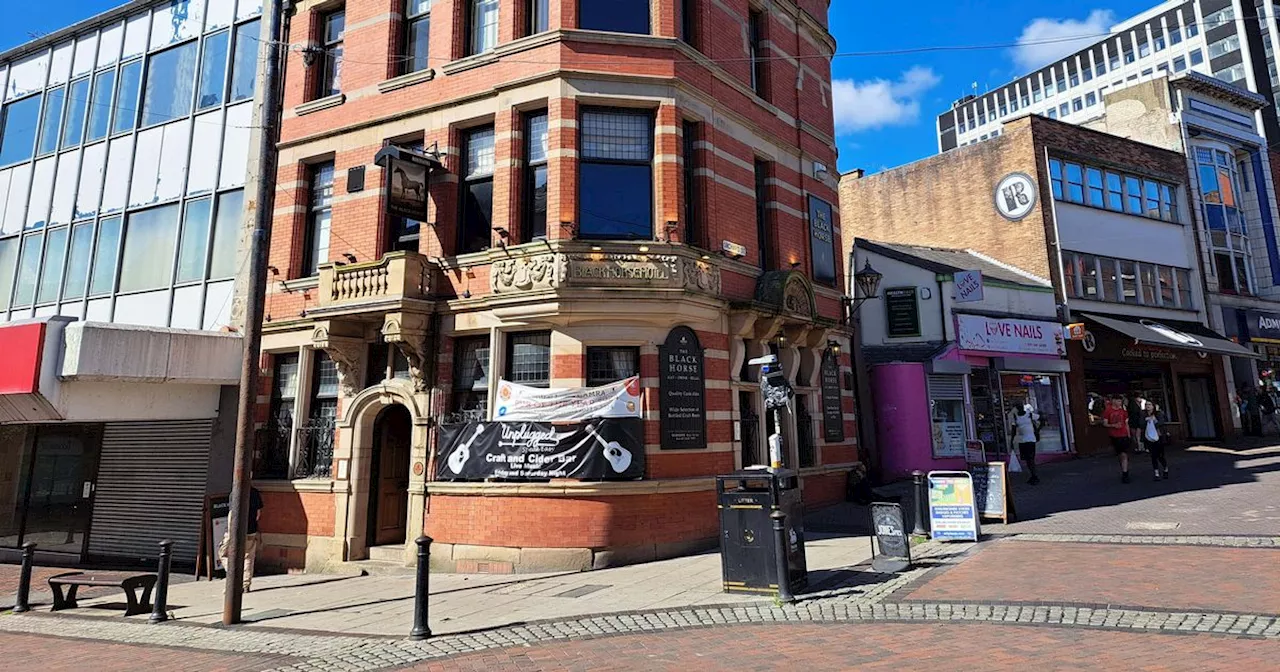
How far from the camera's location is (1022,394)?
22016 millimetres

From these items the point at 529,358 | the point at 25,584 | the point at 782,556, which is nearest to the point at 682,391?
the point at 529,358

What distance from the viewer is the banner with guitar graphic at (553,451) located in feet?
36.9

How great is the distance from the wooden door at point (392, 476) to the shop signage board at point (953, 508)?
9638 millimetres

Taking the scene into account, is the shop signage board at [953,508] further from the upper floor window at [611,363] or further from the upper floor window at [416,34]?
the upper floor window at [416,34]

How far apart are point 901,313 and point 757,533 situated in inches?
590

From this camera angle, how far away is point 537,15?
13.4 meters

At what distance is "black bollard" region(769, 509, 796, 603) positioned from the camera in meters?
8.06

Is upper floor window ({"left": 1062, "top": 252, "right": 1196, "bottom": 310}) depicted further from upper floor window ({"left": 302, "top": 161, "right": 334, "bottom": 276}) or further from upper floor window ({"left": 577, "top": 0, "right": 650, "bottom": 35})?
upper floor window ({"left": 302, "top": 161, "right": 334, "bottom": 276})

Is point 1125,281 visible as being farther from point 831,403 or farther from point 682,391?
point 682,391

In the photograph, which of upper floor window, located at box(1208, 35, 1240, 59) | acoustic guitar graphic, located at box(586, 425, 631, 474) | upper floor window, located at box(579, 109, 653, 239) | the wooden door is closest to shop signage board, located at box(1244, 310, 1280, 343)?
upper floor window, located at box(579, 109, 653, 239)

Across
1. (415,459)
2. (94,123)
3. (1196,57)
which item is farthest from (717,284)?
(1196,57)

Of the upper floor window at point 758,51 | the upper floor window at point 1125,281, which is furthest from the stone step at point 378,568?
the upper floor window at point 1125,281

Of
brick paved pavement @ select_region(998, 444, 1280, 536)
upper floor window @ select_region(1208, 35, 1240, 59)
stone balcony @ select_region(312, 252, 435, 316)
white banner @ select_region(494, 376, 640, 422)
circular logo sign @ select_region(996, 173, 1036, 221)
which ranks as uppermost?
upper floor window @ select_region(1208, 35, 1240, 59)

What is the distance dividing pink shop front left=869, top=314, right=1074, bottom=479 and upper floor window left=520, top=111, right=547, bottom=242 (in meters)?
11.8
